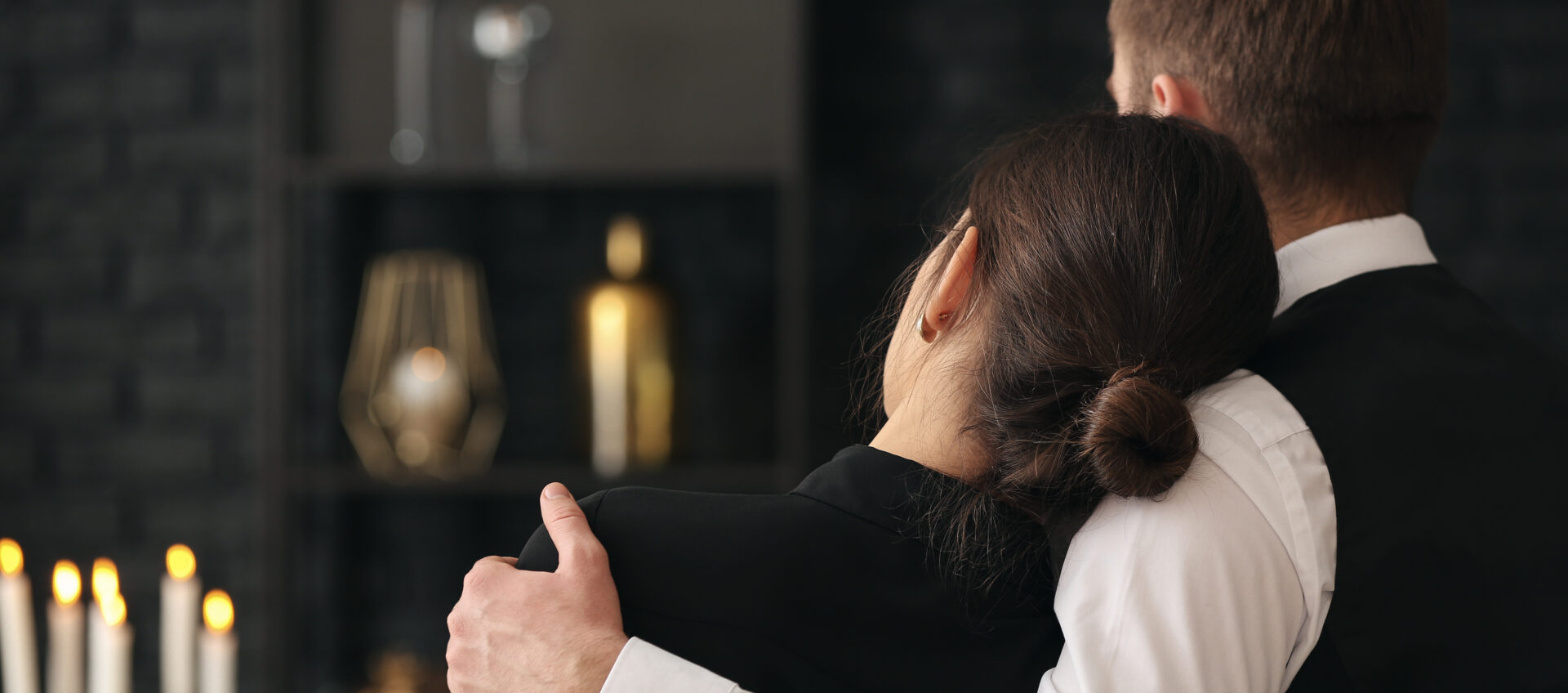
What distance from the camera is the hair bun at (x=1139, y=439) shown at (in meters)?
0.70

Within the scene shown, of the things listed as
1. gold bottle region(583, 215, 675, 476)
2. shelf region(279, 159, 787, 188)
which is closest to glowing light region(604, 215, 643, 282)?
gold bottle region(583, 215, 675, 476)

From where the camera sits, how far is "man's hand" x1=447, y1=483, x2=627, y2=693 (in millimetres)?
722

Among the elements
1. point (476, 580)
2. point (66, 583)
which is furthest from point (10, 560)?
point (476, 580)

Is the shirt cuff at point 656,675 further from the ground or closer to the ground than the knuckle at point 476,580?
closer to the ground

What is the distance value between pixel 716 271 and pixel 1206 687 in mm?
1691

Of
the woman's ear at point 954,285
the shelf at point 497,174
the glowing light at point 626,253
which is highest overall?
the shelf at point 497,174

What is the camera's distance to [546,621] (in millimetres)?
736

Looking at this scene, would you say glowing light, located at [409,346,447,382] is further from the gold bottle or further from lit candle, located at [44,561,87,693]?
lit candle, located at [44,561,87,693]

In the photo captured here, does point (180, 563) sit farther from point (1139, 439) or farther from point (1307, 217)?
point (1307, 217)

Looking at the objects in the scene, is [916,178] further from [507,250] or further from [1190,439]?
[1190,439]

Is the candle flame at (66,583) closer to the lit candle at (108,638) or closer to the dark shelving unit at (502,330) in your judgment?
the lit candle at (108,638)

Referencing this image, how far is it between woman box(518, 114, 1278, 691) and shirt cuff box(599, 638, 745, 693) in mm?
14

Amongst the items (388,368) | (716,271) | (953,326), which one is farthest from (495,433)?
(953,326)

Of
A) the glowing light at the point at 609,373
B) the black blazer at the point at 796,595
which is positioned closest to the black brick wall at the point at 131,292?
the glowing light at the point at 609,373
